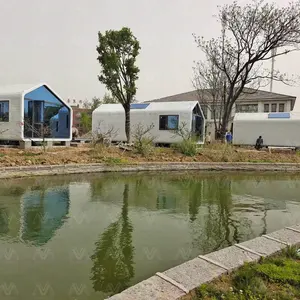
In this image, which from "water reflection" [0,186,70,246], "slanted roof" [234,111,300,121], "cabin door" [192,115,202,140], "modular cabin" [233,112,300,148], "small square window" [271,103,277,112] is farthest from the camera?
"small square window" [271,103,277,112]

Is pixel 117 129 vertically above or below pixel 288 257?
above

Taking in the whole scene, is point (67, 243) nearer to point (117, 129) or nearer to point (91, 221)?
point (91, 221)

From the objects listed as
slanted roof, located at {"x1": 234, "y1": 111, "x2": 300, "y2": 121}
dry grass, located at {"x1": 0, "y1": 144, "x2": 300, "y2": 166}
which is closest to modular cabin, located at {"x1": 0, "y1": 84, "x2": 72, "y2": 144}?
dry grass, located at {"x1": 0, "y1": 144, "x2": 300, "y2": 166}

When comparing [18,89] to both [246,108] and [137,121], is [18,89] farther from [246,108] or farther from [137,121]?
[246,108]

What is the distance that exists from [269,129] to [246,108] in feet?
48.2

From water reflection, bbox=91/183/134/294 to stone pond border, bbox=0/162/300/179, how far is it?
5.91 m

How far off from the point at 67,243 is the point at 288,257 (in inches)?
109

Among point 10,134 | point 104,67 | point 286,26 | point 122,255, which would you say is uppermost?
point 286,26

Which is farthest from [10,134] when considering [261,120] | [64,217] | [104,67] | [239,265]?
[261,120]

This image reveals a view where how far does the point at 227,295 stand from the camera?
8.92ft

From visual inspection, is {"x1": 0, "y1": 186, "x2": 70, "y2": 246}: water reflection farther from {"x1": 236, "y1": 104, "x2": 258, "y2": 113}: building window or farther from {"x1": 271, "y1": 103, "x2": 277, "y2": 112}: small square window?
{"x1": 236, "y1": 104, "x2": 258, "y2": 113}: building window

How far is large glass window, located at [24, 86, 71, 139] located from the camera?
15969mm

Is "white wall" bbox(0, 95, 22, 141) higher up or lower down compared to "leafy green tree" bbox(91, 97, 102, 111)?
lower down

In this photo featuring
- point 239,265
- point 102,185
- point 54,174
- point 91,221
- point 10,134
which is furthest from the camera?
point 10,134
